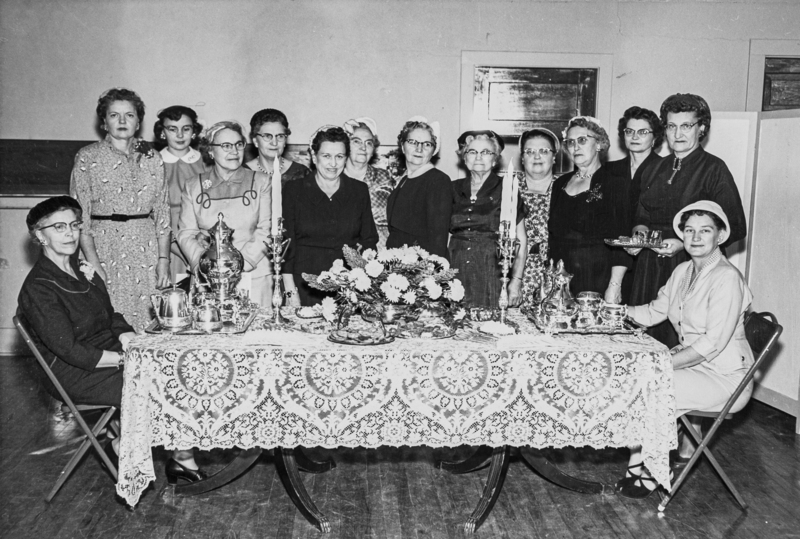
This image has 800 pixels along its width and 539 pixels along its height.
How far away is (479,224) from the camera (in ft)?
15.1

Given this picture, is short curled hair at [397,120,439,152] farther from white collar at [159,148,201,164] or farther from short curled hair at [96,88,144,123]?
short curled hair at [96,88,144,123]

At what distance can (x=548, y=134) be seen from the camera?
4.75 metres

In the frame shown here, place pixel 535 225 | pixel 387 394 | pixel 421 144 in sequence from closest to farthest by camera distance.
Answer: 1. pixel 387 394
2. pixel 421 144
3. pixel 535 225

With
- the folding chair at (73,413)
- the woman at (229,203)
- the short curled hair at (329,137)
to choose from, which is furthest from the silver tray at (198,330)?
the short curled hair at (329,137)

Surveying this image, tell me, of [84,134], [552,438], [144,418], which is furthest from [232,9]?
[552,438]

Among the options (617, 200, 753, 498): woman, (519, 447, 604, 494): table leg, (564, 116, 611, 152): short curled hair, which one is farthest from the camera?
(564, 116, 611, 152): short curled hair

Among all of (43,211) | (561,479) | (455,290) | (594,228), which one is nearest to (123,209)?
(43,211)

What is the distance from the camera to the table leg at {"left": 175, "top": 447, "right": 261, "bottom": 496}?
3609 mm

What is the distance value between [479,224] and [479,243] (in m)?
0.12

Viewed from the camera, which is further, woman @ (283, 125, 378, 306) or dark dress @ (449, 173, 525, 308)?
dark dress @ (449, 173, 525, 308)

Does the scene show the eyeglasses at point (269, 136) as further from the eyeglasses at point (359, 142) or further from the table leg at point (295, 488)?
the table leg at point (295, 488)

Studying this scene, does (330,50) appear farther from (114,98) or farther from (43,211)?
(43,211)

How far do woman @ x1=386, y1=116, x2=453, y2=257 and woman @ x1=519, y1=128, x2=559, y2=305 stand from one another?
55 cm

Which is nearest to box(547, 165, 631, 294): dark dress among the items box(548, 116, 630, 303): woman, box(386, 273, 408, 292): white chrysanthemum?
box(548, 116, 630, 303): woman
